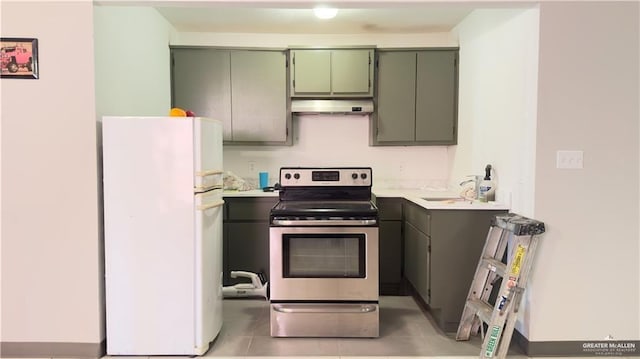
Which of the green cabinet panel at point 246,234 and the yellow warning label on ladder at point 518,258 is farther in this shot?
the green cabinet panel at point 246,234

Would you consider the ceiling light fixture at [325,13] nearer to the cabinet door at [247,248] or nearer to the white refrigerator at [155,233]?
the white refrigerator at [155,233]

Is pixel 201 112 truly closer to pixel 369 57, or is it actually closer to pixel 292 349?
pixel 369 57

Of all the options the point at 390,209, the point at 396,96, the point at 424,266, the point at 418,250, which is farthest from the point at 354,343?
the point at 396,96

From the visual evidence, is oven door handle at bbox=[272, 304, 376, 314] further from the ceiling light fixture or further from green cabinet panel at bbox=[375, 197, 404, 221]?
the ceiling light fixture

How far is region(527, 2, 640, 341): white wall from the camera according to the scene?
242cm

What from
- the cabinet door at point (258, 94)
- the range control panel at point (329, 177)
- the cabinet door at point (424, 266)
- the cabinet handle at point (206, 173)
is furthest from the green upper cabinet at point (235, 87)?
the cabinet door at point (424, 266)

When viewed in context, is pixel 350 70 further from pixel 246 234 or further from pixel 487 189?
pixel 246 234

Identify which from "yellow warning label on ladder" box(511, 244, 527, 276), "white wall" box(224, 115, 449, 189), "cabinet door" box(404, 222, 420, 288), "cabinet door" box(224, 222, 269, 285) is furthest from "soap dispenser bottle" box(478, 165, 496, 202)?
"cabinet door" box(224, 222, 269, 285)

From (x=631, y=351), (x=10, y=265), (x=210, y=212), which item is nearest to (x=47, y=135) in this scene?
(x=10, y=265)

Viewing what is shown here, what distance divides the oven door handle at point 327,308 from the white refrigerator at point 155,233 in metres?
0.52

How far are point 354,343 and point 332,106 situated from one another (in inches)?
82.2

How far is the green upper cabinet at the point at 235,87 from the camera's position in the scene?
384cm

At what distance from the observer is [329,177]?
327cm

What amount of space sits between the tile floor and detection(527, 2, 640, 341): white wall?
52cm
